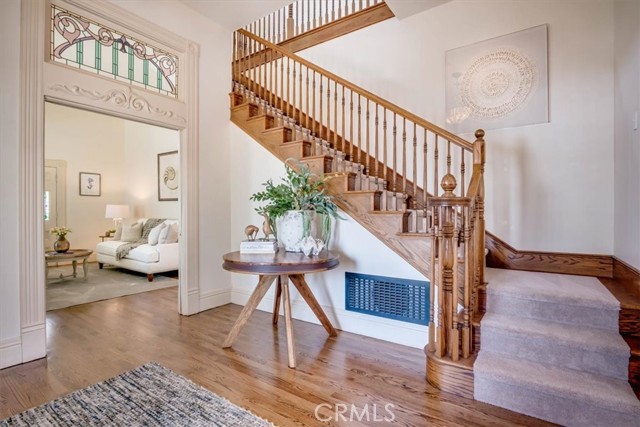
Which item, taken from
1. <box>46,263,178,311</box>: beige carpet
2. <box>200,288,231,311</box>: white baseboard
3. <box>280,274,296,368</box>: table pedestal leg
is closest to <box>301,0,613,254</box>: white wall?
<box>280,274,296,368</box>: table pedestal leg

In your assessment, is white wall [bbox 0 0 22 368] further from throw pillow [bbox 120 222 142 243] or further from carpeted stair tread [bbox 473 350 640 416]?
throw pillow [bbox 120 222 142 243]

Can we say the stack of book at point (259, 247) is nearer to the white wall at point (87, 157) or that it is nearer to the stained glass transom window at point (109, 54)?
the stained glass transom window at point (109, 54)

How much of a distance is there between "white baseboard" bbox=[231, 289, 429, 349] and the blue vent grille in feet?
0.16

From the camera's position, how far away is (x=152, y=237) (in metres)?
5.23

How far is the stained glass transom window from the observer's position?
248cm

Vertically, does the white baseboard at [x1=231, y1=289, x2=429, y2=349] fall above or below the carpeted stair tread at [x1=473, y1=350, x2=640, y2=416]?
below

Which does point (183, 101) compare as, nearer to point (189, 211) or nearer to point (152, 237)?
point (189, 211)

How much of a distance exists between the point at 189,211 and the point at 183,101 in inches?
44.9

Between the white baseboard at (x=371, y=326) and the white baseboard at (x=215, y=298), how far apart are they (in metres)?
0.93

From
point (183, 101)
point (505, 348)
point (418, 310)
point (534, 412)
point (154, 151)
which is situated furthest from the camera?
point (154, 151)

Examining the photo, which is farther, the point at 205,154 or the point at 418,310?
the point at 205,154

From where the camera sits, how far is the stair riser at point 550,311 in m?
1.83

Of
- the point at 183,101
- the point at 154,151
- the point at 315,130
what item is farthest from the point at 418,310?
the point at 154,151

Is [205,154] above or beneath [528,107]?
beneath
